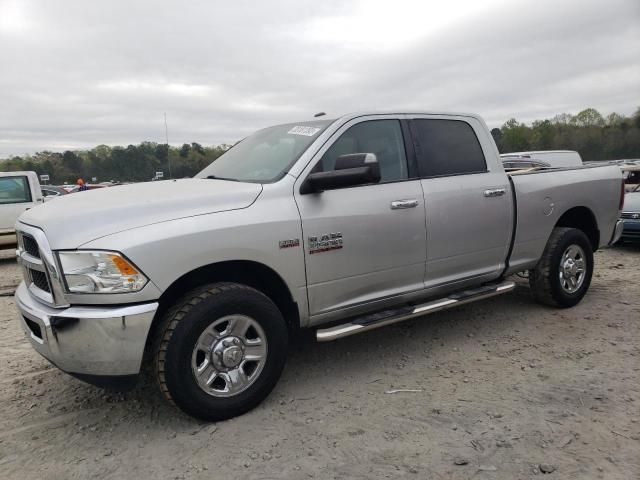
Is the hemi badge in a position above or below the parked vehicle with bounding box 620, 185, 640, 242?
above

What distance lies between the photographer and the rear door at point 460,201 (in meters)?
3.89

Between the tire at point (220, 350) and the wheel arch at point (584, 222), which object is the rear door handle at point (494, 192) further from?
the tire at point (220, 350)

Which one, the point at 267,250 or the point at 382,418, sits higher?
the point at 267,250

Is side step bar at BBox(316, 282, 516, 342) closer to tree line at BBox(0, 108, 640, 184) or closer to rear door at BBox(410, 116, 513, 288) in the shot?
rear door at BBox(410, 116, 513, 288)

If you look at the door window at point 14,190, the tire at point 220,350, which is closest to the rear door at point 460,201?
the tire at point 220,350

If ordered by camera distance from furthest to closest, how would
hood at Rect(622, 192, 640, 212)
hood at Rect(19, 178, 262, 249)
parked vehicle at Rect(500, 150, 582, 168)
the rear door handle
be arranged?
parked vehicle at Rect(500, 150, 582, 168) → hood at Rect(622, 192, 640, 212) → the rear door handle → hood at Rect(19, 178, 262, 249)

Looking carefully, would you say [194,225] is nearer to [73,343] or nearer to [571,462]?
[73,343]

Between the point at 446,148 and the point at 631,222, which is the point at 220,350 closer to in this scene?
the point at 446,148

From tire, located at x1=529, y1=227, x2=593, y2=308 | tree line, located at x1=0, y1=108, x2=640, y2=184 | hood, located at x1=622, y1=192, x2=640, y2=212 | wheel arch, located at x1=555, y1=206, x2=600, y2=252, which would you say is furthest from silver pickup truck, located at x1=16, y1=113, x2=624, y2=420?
tree line, located at x1=0, y1=108, x2=640, y2=184

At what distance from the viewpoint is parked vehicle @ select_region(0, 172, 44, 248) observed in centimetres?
980

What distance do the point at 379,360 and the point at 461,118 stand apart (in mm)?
2243

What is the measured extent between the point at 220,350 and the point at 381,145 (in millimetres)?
1964

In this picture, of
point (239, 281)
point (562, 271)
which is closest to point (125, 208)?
point (239, 281)

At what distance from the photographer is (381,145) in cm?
382
